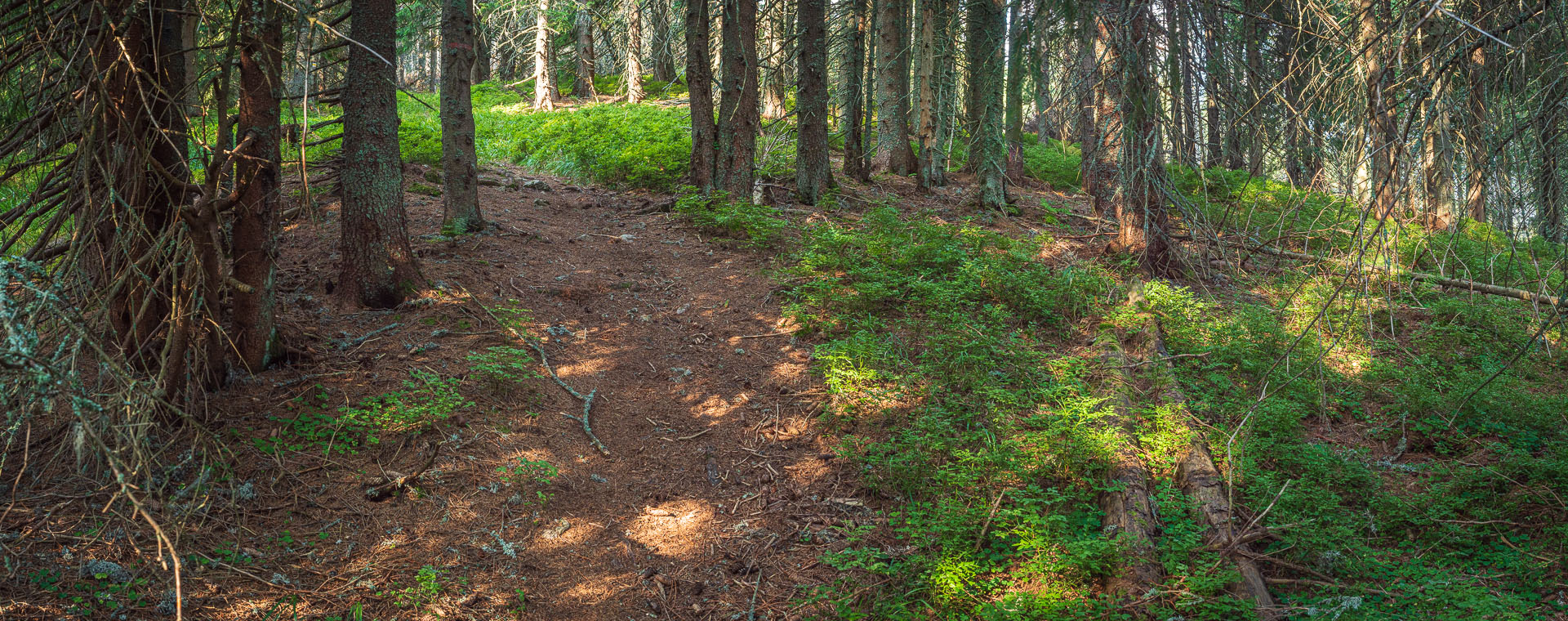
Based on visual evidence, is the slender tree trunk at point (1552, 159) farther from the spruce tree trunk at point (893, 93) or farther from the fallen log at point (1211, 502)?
the spruce tree trunk at point (893, 93)

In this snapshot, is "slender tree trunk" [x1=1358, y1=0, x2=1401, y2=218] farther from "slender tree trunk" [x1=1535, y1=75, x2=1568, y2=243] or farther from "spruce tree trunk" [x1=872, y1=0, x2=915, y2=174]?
"spruce tree trunk" [x1=872, y1=0, x2=915, y2=174]

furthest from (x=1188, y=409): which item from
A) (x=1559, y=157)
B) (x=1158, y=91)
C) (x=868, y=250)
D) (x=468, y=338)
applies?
(x=468, y=338)

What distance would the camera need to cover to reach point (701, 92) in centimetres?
1026

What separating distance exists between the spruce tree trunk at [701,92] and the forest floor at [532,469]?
322cm

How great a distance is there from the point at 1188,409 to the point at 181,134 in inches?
261

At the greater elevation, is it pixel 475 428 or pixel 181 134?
pixel 181 134

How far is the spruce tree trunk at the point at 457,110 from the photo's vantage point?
26.5 feet

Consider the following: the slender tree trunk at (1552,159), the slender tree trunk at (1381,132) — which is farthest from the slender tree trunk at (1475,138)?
the slender tree trunk at (1381,132)

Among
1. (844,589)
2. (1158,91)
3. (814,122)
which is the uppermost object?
(814,122)

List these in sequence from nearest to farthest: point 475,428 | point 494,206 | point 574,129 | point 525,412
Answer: point 475,428 → point 525,412 → point 494,206 → point 574,129

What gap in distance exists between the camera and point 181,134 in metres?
4.44

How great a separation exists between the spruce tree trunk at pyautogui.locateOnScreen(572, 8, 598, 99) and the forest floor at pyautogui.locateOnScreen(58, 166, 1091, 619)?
561 inches

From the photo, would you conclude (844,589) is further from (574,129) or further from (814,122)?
(574,129)

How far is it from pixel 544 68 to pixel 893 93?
1058 cm
